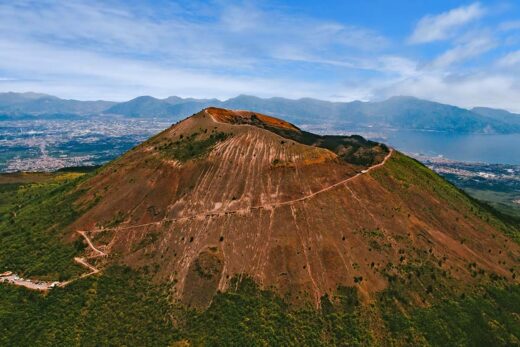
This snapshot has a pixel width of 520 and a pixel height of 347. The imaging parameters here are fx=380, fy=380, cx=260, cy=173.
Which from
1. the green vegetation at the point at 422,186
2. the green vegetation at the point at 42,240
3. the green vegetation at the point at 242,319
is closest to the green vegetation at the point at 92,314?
the green vegetation at the point at 242,319

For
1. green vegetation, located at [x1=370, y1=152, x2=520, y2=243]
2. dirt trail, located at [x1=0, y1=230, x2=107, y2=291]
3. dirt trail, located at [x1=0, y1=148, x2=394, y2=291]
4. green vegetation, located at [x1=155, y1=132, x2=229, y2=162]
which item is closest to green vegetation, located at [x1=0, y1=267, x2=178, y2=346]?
dirt trail, located at [x1=0, y1=230, x2=107, y2=291]

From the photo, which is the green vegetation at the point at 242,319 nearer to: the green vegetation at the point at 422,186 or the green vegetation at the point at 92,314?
the green vegetation at the point at 92,314

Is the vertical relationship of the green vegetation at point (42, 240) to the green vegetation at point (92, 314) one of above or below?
above

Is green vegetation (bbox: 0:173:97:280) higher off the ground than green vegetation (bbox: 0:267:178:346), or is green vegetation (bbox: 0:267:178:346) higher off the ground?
Result: green vegetation (bbox: 0:173:97:280)

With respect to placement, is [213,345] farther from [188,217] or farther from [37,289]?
[37,289]

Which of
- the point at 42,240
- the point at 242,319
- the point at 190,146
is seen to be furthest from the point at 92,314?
the point at 190,146

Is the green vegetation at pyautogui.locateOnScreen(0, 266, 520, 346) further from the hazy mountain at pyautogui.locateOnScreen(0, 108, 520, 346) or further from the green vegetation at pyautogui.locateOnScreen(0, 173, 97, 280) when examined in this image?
the green vegetation at pyautogui.locateOnScreen(0, 173, 97, 280)

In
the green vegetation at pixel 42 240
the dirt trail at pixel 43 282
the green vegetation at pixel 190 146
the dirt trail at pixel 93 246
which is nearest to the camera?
the dirt trail at pixel 43 282
